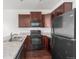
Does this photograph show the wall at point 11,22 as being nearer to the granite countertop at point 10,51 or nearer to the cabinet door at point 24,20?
the cabinet door at point 24,20

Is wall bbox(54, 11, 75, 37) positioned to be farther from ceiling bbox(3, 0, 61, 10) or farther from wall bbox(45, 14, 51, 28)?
wall bbox(45, 14, 51, 28)

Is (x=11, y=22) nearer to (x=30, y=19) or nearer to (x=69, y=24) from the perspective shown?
(x=30, y=19)

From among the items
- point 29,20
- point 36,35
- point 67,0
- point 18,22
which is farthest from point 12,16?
point 67,0

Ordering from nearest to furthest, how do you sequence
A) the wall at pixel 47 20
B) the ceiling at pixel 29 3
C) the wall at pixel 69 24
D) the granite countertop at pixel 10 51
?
the granite countertop at pixel 10 51, the wall at pixel 69 24, the ceiling at pixel 29 3, the wall at pixel 47 20

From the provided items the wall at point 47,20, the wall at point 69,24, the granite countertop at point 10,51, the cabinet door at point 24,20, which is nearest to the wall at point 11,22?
the cabinet door at point 24,20

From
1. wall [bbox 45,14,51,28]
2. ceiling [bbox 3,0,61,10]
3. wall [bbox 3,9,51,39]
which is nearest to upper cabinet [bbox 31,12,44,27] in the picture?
wall [bbox 45,14,51,28]

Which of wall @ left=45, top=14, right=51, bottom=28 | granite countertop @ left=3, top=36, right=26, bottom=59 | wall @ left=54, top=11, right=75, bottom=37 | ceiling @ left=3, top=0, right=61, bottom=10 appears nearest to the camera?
granite countertop @ left=3, top=36, right=26, bottom=59

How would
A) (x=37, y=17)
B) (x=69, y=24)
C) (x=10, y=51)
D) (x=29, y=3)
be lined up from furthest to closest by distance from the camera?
(x=37, y=17) < (x=29, y=3) < (x=69, y=24) < (x=10, y=51)

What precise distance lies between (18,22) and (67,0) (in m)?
4.17

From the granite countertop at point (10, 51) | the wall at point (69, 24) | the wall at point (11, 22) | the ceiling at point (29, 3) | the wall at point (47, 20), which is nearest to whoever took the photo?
the granite countertop at point (10, 51)

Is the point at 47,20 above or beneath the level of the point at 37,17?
beneath

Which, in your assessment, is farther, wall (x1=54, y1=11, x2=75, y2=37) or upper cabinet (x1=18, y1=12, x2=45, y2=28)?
upper cabinet (x1=18, y1=12, x2=45, y2=28)

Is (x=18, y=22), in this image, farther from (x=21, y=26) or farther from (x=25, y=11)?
(x=25, y=11)

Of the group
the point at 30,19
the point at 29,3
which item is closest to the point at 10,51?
the point at 29,3
